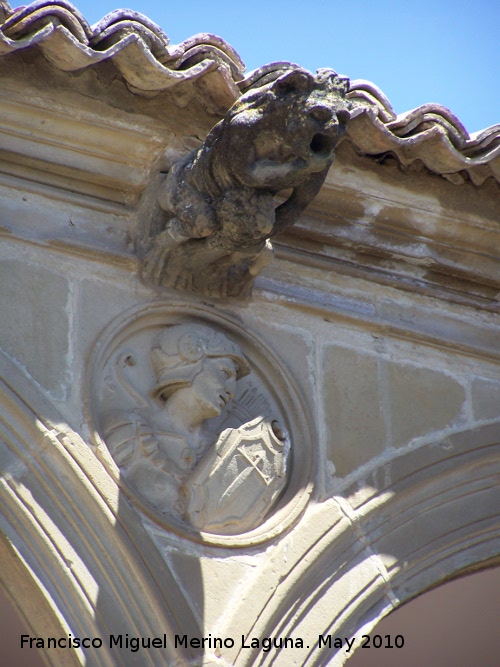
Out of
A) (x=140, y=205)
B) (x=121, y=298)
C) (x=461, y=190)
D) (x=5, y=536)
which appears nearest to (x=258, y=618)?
(x=5, y=536)

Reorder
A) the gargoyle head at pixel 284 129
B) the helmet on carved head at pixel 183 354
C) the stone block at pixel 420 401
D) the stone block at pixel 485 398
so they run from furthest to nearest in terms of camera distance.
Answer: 1. the stone block at pixel 485 398
2. the stone block at pixel 420 401
3. the helmet on carved head at pixel 183 354
4. the gargoyle head at pixel 284 129

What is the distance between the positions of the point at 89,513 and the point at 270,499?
0.57m

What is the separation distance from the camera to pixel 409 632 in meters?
5.02

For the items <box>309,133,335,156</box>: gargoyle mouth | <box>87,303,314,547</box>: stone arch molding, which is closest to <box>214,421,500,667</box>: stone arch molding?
<box>87,303,314,547</box>: stone arch molding

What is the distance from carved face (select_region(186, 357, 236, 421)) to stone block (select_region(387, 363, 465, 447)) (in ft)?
1.88

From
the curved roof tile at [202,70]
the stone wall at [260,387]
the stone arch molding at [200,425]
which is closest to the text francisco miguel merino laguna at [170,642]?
the stone wall at [260,387]

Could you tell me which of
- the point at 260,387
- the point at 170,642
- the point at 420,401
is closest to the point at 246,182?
the point at 260,387

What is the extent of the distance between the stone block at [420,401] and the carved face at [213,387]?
57cm

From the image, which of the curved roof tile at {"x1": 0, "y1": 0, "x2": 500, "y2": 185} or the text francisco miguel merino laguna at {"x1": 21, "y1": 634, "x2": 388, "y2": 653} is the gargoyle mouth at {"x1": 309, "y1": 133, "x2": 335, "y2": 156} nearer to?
the curved roof tile at {"x1": 0, "y1": 0, "x2": 500, "y2": 185}

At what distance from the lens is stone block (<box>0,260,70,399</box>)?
3840 millimetres

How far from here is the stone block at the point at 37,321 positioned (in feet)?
12.6

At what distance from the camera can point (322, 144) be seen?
12.6 feet

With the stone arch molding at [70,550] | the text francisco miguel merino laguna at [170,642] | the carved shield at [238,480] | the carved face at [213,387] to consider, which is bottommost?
the text francisco miguel merino laguna at [170,642]

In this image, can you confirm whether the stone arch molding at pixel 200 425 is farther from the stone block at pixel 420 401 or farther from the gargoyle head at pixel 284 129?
the gargoyle head at pixel 284 129
